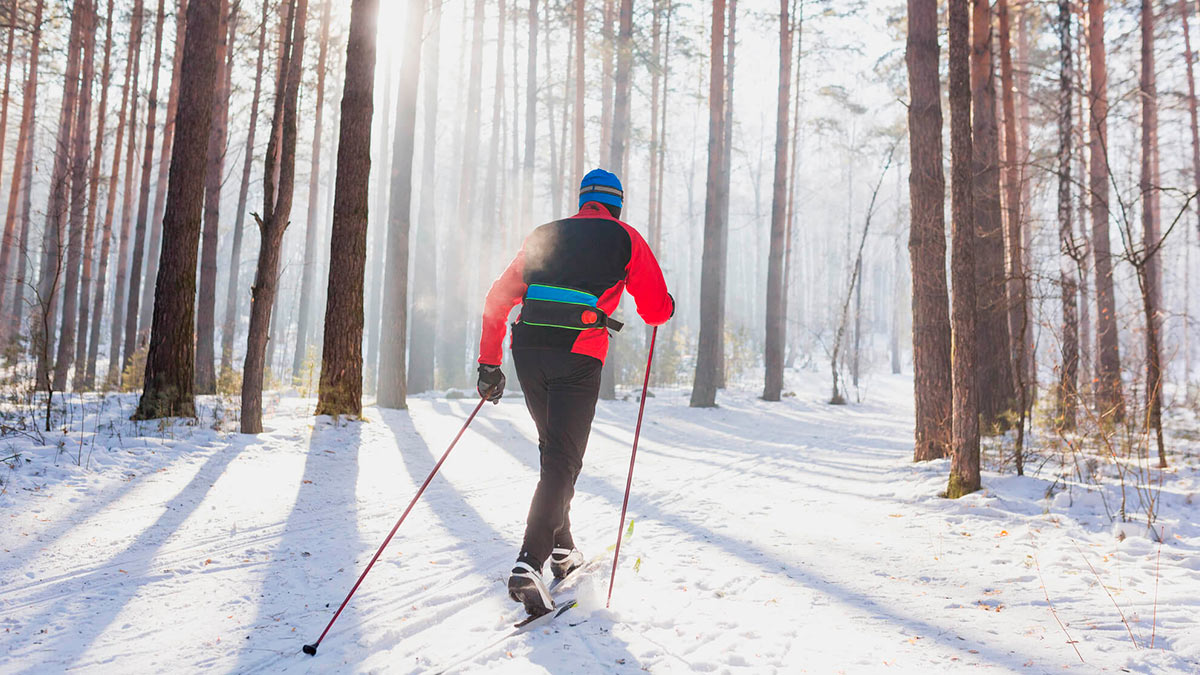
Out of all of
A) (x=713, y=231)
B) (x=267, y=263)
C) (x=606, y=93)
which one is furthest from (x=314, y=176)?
(x=267, y=263)

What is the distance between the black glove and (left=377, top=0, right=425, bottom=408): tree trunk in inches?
311

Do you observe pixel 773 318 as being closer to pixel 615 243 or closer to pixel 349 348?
pixel 349 348

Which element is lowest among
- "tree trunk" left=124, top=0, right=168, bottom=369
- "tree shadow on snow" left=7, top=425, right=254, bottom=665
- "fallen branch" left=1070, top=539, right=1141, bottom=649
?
"tree shadow on snow" left=7, top=425, right=254, bottom=665

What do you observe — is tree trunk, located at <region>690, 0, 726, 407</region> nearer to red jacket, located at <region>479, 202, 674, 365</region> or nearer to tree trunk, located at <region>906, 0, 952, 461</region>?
tree trunk, located at <region>906, 0, 952, 461</region>

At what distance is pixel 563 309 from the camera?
10.6 feet

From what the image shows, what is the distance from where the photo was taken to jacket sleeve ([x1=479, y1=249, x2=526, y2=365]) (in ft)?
11.3

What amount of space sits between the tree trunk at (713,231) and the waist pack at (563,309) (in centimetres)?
1242

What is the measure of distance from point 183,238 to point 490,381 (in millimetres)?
6005

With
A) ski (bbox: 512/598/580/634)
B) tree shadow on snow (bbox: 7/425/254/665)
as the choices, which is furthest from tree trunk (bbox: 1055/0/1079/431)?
tree shadow on snow (bbox: 7/425/254/665)

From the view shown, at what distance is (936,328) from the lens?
23.6 feet

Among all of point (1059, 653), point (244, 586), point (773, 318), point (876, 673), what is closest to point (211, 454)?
point (244, 586)

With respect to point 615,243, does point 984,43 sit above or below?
above

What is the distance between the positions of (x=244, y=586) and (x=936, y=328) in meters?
7.00

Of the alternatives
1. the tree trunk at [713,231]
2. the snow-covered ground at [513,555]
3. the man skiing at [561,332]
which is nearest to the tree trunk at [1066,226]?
the snow-covered ground at [513,555]
